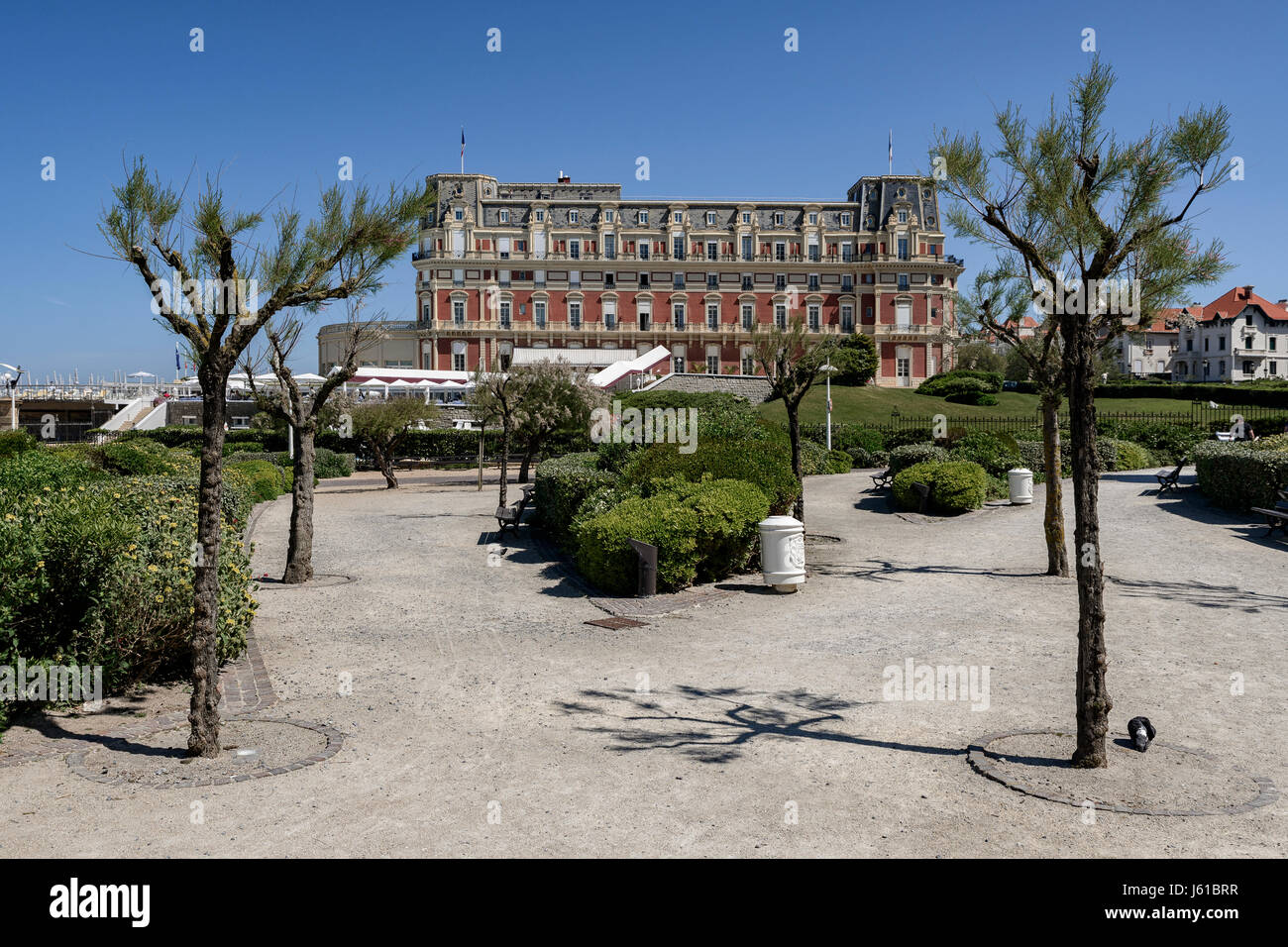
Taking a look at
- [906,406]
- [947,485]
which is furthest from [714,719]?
[906,406]

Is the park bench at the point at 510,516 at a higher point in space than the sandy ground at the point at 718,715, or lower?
higher

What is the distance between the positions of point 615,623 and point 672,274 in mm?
66963

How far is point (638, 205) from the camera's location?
7631cm

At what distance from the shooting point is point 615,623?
1092 centimetres

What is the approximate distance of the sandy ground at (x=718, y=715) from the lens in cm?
518

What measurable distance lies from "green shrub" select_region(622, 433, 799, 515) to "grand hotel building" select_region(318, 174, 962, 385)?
59.2 metres

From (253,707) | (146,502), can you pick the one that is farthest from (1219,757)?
(146,502)

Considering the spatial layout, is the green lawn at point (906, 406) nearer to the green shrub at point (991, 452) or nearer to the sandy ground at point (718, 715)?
the green shrub at point (991, 452)

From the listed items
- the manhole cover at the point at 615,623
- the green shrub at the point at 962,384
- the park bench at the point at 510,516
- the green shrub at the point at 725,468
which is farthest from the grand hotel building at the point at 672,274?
the manhole cover at the point at 615,623

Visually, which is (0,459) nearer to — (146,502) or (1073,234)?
(146,502)

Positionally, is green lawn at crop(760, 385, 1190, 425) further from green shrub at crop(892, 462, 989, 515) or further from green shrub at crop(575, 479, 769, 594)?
green shrub at crop(575, 479, 769, 594)

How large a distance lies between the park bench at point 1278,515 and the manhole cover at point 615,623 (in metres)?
10.5

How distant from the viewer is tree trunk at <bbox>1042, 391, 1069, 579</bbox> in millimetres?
12812

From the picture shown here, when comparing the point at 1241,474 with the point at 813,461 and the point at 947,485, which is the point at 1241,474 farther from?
the point at 813,461
